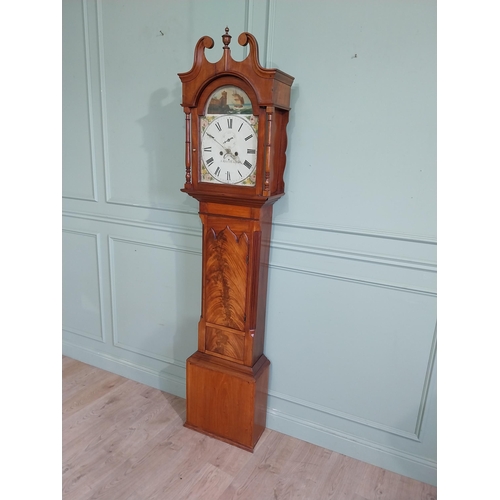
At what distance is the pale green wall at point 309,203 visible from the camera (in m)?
1.53

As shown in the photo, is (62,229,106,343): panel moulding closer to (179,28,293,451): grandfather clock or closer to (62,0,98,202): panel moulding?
(62,0,98,202): panel moulding

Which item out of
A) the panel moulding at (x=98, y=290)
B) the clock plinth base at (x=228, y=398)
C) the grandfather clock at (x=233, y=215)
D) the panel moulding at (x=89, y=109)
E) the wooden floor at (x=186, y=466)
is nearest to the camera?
the grandfather clock at (x=233, y=215)

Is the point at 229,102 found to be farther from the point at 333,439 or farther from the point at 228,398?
the point at 333,439

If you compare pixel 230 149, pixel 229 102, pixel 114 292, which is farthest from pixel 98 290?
pixel 229 102

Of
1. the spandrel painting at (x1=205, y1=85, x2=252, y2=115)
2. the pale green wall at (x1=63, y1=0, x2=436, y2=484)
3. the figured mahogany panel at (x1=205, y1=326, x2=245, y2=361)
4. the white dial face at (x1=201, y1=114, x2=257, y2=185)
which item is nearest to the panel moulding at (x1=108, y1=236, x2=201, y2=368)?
the pale green wall at (x1=63, y1=0, x2=436, y2=484)

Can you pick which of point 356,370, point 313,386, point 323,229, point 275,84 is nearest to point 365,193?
point 323,229

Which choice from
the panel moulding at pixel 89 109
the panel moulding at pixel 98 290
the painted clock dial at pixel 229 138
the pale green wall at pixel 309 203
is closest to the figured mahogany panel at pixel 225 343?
the pale green wall at pixel 309 203

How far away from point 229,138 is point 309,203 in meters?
0.44

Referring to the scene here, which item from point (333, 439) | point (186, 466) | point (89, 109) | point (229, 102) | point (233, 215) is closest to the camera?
point (229, 102)

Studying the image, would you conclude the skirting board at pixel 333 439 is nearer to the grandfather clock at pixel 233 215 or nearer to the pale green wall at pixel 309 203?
the pale green wall at pixel 309 203

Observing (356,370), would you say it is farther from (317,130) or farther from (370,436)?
(317,130)

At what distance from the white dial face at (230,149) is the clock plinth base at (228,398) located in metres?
0.84

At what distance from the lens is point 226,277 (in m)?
1.74
